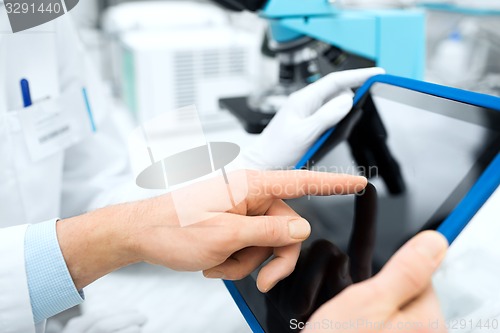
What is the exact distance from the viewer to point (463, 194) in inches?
16.9

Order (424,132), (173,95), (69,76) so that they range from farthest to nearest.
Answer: (173,95) < (69,76) < (424,132)

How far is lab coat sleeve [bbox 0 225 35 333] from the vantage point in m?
0.48

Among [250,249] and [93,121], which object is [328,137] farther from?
[93,121]

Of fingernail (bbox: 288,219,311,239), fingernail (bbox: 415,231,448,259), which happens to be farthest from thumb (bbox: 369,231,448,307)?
fingernail (bbox: 288,219,311,239)

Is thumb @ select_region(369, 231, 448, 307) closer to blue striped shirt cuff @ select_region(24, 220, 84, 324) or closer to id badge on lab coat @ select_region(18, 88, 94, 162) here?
blue striped shirt cuff @ select_region(24, 220, 84, 324)

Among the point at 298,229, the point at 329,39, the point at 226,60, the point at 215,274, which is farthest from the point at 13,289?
the point at 226,60

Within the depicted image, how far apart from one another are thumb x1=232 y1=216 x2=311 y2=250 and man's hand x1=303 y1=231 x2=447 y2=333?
113mm

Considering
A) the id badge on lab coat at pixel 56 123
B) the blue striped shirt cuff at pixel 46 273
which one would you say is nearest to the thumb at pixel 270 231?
the blue striped shirt cuff at pixel 46 273

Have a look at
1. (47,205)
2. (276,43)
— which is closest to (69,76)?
(47,205)

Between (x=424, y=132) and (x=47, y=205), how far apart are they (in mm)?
621

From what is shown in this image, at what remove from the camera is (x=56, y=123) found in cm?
78

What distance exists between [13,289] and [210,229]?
0.80 feet

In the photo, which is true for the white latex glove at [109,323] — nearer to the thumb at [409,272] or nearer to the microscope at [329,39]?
the thumb at [409,272]

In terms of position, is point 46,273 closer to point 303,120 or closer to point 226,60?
point 303,120
